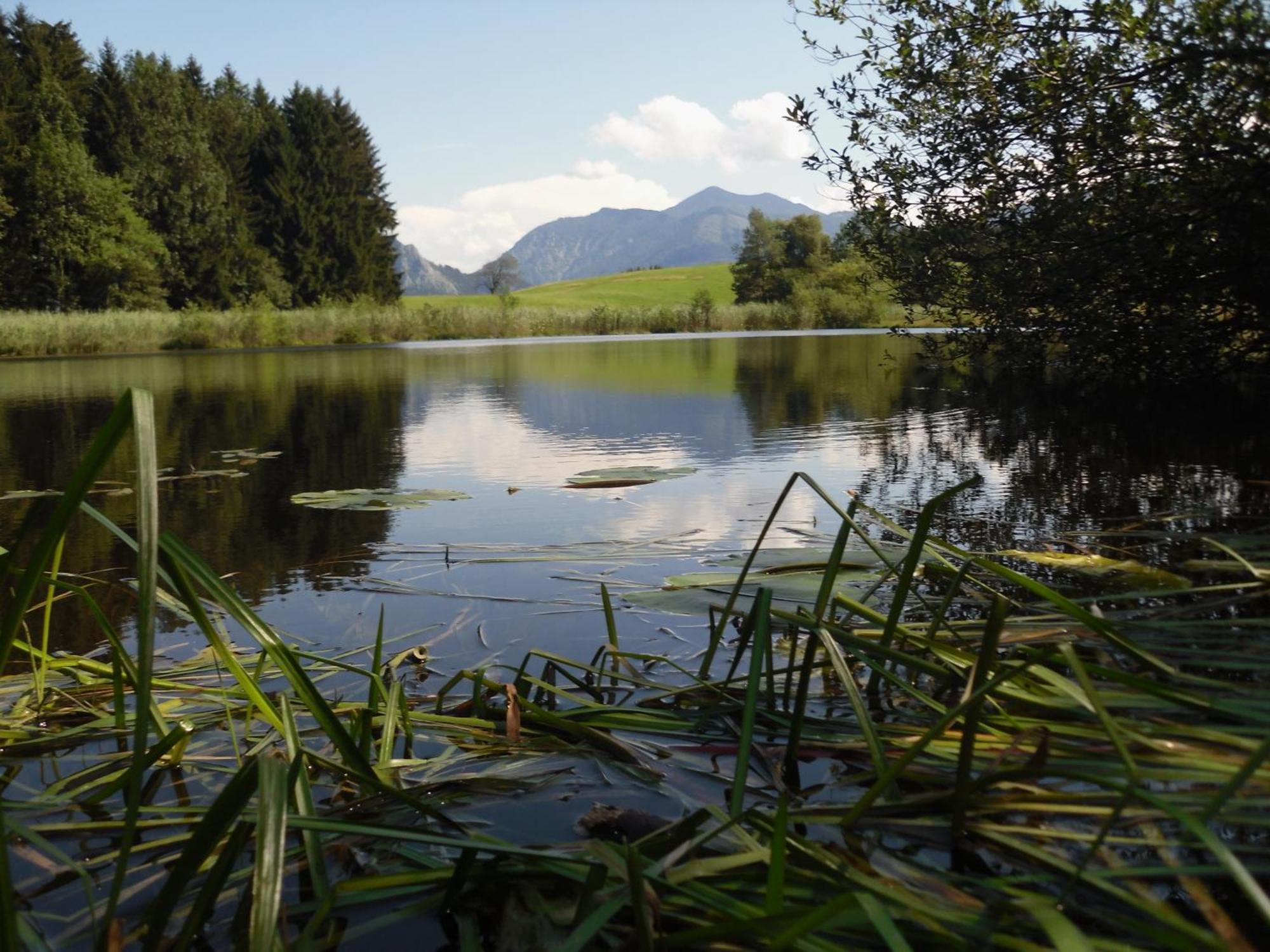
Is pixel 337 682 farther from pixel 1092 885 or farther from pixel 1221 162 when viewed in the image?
pixel 1221 162

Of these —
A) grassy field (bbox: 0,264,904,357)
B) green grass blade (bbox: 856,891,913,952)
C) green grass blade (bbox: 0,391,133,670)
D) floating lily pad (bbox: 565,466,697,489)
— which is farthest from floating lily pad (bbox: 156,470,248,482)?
grassy field (bbox: 0,264,904,357)

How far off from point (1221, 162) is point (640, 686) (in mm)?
4679

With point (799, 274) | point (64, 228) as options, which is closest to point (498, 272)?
point (799, 274)

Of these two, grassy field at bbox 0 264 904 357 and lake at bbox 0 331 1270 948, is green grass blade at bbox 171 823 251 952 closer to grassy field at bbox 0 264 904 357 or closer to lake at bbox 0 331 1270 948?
lake at bbox 0 331 1270 948

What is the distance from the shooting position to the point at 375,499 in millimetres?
5066

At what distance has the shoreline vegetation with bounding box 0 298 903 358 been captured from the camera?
27.7 meters

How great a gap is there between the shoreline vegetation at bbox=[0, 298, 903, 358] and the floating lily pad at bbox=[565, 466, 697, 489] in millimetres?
26501

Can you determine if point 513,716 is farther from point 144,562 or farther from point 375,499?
point 375,499

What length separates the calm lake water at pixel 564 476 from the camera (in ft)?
10.9

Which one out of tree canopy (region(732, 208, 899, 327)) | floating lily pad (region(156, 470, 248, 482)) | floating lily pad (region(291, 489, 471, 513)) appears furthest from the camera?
tree canopy (region(732, 208, 899, 327))

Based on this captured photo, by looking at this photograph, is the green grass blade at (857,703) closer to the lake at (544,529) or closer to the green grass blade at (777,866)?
the lake at (544,529)

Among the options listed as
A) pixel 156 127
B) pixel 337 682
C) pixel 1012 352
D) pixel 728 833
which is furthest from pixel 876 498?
pixel 156 127

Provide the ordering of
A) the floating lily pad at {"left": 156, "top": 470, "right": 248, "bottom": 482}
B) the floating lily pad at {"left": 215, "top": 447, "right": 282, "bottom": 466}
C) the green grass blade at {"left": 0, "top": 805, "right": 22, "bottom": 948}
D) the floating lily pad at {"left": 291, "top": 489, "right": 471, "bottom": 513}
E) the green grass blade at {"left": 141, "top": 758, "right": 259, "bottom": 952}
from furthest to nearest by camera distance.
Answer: the floating lily pad at {"left": 215, "top": 447, "right": 282, "bottom": 466} → the floating lily pad at {"left": 156, "top": 470, "right": 248, "bottom": 482} → the floating lily pad at {"left": 291, "top": 489, "right": 471, "bottom": 513} → the green grass blade at {"left": 141, "top": 758, "right": 259, "bottom": 952} → the green grass blade at {"left": 0, "top": 805, "right": 22, "bottom": 948}

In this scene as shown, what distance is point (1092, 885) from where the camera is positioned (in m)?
1.22
